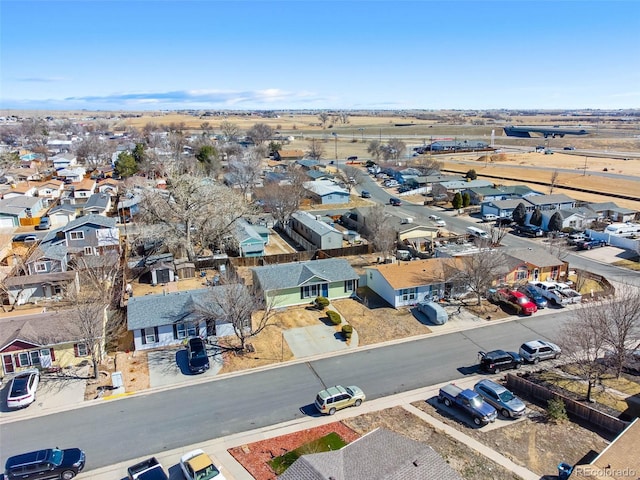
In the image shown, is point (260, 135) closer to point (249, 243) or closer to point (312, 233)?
point (312, 233)

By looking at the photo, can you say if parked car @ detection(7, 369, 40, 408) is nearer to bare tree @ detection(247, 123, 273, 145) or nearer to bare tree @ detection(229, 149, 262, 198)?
bare tree @ detection(229, 149, 262, 198)

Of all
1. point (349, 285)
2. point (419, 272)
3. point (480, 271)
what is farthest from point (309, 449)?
point (480, 271)

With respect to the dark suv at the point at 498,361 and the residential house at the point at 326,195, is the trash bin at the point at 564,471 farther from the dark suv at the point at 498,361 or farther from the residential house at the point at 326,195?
the residential house at the point at 326,195

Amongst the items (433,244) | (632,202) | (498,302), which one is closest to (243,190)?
(433,244)

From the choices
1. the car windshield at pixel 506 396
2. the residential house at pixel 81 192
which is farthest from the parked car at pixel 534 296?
the residential house at pixel 81 192

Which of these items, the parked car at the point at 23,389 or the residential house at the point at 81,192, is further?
the residential house at the point at 81,192
